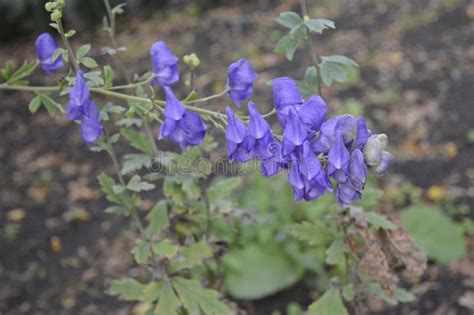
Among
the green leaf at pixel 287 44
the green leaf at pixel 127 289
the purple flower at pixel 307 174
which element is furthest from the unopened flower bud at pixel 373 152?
the green leaf at pixel 127 289

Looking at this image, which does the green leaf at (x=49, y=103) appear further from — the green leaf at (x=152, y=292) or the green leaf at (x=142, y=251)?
the green leaf at (x=152, y=292)

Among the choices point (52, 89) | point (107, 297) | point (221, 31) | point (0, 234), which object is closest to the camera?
point (52, 89)

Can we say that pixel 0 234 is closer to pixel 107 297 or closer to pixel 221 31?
pixel 107 297

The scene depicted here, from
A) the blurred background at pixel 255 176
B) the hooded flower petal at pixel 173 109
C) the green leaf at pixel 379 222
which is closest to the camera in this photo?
the hooded flower petal at pixel 173 109

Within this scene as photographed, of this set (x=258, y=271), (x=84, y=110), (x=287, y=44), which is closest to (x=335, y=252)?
(x=287, y=44)

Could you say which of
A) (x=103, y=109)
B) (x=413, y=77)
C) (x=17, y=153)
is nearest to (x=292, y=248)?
(x=103, y=109)

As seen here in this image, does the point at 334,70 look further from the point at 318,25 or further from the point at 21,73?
the point at 21,73
